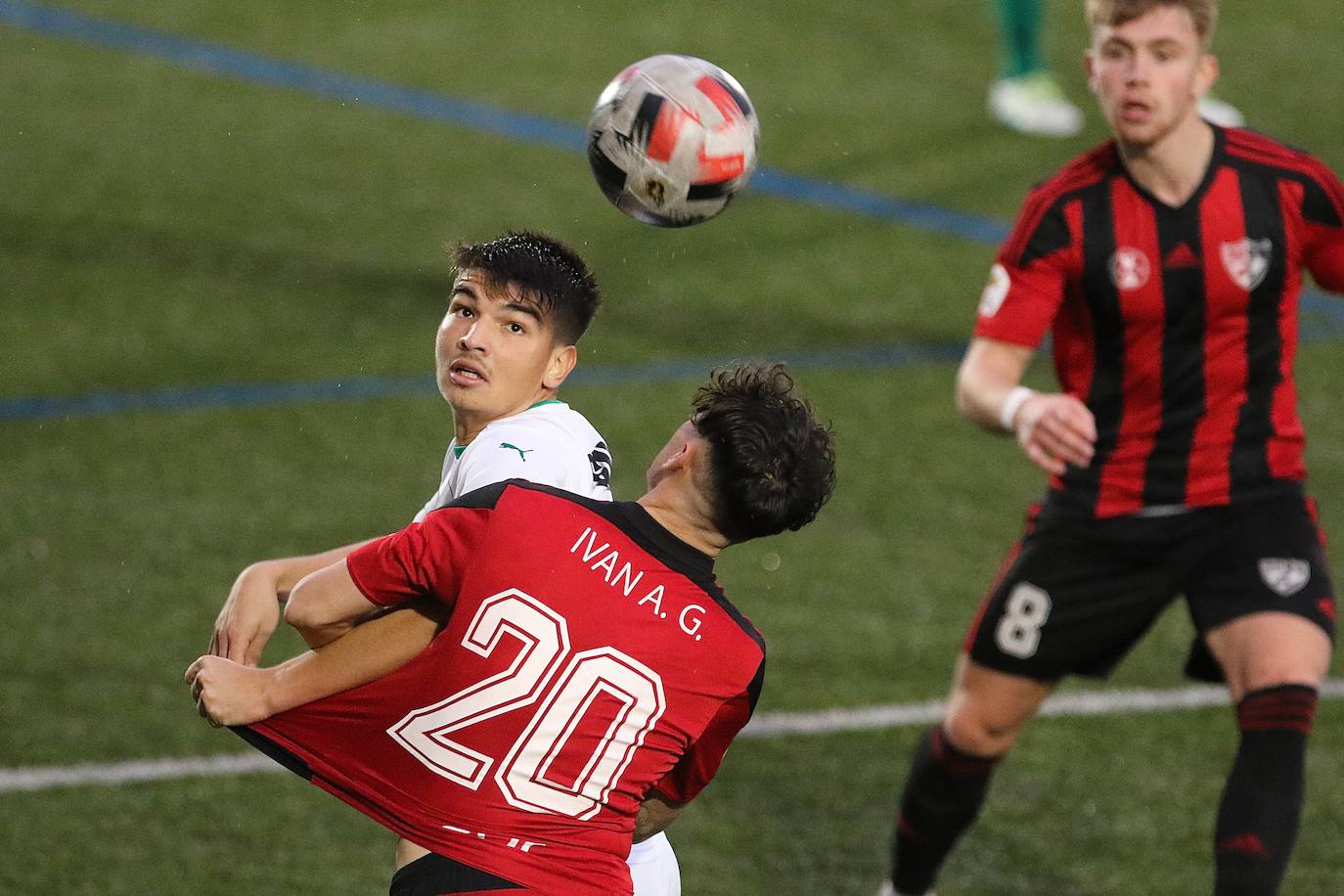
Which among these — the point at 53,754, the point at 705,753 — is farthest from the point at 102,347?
the point at 705,753

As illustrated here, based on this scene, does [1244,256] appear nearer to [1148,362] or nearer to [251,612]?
[1148,362]

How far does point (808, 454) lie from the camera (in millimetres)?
3338

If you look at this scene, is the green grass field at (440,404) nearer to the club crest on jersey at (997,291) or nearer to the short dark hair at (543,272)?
the club crest on jersey at (997,291)

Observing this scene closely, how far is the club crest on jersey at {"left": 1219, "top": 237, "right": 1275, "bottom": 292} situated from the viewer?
481 cm

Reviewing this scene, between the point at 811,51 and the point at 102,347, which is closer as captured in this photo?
the point at 102,347

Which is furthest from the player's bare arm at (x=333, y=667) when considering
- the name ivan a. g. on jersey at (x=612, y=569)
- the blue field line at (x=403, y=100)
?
the blue field line at (x=403, y=100)

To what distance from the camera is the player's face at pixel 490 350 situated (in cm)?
365

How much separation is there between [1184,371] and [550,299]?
1.80 metres

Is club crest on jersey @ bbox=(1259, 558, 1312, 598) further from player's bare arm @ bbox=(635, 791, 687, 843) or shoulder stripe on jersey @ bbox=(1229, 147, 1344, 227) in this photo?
player's bare arm @ bbox=(635, 791, 687, 843)

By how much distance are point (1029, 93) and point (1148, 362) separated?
772cm

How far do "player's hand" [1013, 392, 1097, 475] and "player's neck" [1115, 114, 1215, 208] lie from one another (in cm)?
77

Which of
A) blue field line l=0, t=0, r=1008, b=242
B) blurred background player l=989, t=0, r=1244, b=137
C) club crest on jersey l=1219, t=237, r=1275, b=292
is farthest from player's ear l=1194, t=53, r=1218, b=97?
blurred background player l=989, t=0, r=1244, b=137

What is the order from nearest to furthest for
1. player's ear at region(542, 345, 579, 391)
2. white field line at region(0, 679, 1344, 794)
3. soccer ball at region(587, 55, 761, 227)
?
1. player's ear at region(542, 345, 579, 391)
2. soccer ball at region(587, 55, 761, 227)
3. white field line at region(0, 679, 1344, 794)

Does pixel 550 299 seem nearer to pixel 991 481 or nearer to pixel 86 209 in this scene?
pixel 991 481
